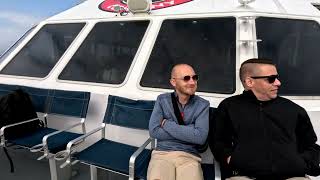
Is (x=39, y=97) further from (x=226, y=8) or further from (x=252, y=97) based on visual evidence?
(x=252, y=97)

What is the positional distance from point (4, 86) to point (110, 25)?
5.60 ft

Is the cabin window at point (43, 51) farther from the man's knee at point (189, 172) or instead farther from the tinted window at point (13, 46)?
the man's knee at point (189, 172)

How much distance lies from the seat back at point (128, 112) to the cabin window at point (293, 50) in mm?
1413

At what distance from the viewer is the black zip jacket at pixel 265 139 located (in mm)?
2467

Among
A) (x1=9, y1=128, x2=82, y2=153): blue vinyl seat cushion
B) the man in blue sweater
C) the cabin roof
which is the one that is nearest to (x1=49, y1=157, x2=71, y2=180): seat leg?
(x1=9, y1=128, x2=82, y2=153): blue vinyl seat cushion

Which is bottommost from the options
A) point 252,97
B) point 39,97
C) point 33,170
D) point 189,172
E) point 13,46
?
point 33,170

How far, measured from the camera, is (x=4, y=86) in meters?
4.34

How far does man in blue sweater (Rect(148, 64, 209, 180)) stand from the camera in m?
2.78

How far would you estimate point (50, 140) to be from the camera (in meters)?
3.62

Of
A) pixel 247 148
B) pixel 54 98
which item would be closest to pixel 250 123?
pixel 247 148

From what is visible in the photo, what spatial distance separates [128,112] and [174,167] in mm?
1071

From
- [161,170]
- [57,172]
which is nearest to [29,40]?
[57,172]

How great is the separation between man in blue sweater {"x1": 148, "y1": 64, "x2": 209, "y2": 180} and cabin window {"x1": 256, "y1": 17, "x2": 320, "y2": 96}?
98 centimetres

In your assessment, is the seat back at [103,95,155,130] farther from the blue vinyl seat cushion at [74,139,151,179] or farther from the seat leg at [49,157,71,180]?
the seat leg at [49,157,71,180]
